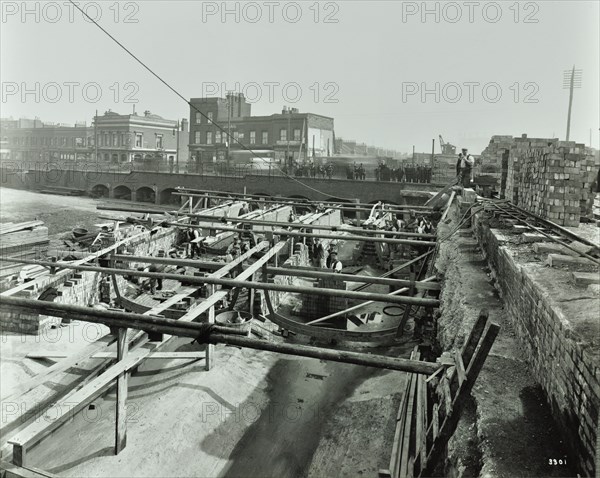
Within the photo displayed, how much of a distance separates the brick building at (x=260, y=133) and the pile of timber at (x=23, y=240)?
3152cm

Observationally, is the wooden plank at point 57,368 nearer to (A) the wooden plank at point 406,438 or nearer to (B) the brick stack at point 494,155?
(A) the wooden plank at point 406,438

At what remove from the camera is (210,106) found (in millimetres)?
58250

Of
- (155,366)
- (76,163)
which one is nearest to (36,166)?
(76,163)

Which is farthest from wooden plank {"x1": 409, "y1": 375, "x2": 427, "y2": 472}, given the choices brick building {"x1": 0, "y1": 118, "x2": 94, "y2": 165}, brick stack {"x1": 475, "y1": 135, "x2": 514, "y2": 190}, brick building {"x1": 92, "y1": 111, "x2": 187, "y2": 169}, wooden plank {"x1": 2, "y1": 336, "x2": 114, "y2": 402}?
brick building {"x1": 0, "y1": 118, "x2": 94, "y2": 165}

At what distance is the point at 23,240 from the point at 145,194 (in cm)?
2841

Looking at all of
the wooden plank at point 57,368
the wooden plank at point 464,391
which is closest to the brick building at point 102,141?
the wooden plank at point 57,368

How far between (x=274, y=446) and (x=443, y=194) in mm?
18205

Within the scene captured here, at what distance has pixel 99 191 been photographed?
46.7 meters

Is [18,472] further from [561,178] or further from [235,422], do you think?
[561,178]

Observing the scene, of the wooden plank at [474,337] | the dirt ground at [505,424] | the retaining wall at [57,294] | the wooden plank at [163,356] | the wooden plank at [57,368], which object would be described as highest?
the wooden plank at [474,337]

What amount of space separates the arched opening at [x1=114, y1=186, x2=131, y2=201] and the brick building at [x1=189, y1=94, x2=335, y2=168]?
777 cm

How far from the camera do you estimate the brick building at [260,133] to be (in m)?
51.9

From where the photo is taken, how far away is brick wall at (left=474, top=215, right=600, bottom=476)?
2.78 m

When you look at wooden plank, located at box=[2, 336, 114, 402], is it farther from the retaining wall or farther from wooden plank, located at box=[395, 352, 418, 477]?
wooden plank, located at box=[395, 352, 418, 477]
